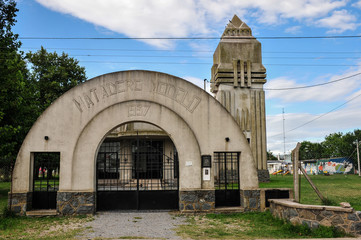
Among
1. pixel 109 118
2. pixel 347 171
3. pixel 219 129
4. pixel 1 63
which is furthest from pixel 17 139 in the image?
pixel 347 171

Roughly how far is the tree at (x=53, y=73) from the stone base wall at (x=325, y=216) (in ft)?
78.6

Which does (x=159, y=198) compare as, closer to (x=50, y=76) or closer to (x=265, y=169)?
(x=265, y=169)

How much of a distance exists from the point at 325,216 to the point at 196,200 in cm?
472

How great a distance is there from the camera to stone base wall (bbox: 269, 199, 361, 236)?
27.0 ft

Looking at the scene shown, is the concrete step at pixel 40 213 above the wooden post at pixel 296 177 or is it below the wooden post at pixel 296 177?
→ below

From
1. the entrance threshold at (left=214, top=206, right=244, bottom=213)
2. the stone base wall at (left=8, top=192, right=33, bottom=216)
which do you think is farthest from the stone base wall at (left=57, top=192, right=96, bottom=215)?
the entrance threshold at (left=214, top=206, right=244, bottom=213)

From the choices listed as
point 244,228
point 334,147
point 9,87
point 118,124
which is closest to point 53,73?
point 9,87

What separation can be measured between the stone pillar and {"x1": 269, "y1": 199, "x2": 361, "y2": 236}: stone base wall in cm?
307

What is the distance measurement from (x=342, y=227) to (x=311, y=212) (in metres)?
0.82

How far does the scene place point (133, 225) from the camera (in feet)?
32.7

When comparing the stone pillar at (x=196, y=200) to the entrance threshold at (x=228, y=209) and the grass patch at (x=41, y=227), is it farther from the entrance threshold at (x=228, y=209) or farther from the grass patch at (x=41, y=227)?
the grass patch at (x=41, y=227)

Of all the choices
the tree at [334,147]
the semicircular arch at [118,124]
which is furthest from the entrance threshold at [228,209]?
the tree at [334,147]

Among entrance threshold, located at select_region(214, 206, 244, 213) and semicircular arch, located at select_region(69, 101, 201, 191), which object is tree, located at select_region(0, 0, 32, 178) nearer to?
semicircular arch, located at select_region(69, 101, 201, 191)

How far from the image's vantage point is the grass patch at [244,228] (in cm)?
854
